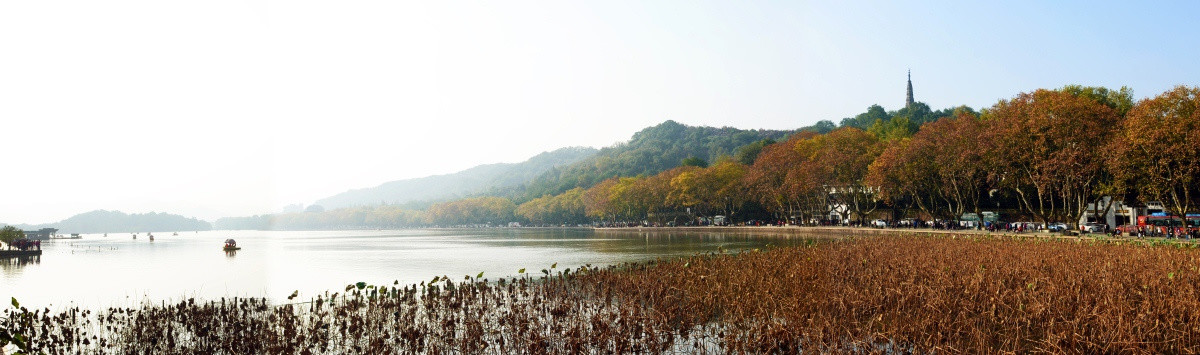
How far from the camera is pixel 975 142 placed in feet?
173

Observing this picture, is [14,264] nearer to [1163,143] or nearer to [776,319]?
[776,319]

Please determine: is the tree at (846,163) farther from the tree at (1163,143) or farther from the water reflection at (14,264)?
the water reflection at (14,264)

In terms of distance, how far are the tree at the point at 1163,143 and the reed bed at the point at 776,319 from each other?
78.5 feet

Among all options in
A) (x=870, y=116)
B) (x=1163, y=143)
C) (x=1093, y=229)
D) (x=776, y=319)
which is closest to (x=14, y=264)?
(x=776, y=319)

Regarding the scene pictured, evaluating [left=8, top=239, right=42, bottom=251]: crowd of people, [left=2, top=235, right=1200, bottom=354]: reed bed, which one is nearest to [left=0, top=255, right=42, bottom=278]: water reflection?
[left=8, top=239, right=42, bottom=251]: crowd of people

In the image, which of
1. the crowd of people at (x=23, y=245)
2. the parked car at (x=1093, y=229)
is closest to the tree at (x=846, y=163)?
the parked car at (x=1093, y=229)

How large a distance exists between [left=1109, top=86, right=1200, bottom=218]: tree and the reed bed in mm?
23924

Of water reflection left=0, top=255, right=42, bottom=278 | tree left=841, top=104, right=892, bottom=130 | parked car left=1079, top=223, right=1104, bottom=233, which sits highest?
tree left=841, top=104, right=892, bottom=130

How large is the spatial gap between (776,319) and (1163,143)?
121ft

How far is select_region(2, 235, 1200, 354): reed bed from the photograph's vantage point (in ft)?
35.7

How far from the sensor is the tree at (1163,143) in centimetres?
3778

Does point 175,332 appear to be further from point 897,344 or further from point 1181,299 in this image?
point 1181,299

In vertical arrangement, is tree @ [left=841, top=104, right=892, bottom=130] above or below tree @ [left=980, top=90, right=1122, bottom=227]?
above

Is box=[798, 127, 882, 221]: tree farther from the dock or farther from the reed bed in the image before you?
the dock
